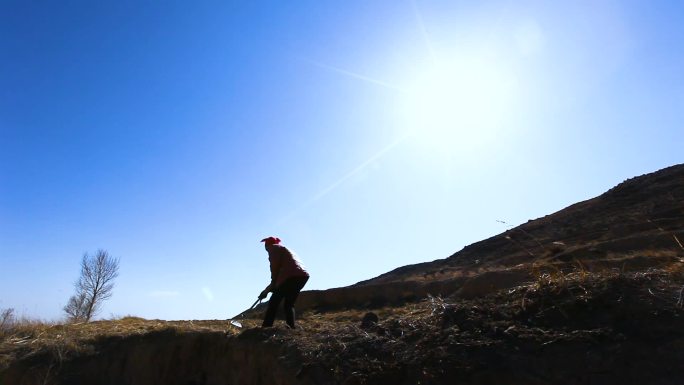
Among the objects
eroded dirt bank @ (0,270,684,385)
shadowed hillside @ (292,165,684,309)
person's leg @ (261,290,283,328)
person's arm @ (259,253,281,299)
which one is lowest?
eroded dirt bank @ (0,270,684,385)

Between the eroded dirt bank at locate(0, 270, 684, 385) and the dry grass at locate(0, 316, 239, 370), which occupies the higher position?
the dry grass at locate(0, 316, 239, 370)

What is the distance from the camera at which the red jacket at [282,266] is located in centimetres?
683

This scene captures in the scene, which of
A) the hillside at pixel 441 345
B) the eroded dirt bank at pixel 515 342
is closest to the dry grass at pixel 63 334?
the hillside at pixel 441 345

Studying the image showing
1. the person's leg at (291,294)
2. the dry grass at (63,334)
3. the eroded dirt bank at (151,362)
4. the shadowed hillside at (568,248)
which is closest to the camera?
the eroded dirt bank at (151,362)

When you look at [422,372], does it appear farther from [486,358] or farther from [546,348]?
[546,348]

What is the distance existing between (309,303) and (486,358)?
1183 centimetres

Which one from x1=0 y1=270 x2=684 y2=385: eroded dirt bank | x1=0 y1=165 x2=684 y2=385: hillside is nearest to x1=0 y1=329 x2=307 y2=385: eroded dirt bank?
x1=0 y1=165 x2=684 y2=385: hillside

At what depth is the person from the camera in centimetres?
681

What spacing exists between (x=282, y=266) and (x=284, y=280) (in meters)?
0.21

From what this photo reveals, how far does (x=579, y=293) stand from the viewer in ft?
14.4

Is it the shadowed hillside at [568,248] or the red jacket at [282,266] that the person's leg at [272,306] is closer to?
the red jacket at [282,266]

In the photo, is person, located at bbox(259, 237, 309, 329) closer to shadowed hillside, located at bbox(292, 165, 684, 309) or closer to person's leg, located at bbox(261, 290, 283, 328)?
person's leg, located at bbox(261, 290, 283, 328)

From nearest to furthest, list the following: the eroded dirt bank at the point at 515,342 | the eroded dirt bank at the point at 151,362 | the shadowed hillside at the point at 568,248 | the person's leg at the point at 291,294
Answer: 1. the eroded dirt bank at the point at 515,342
2. the eroded dirt bank at the point at 151,362
3. the person's leg at the point at 291,294
4. the shadowed hillside at the point at 568,248

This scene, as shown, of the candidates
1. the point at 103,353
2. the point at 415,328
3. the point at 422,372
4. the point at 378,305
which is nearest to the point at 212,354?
the point at 103,353
